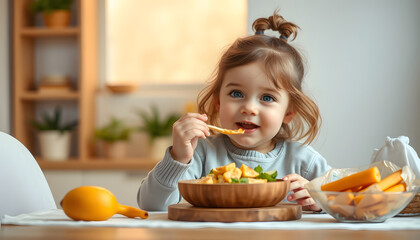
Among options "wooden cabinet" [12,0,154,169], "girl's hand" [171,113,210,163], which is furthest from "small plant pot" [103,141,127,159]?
"girl's hand" [171,113,210,163]

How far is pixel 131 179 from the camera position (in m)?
3.78

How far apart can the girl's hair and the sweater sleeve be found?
13.6 inches

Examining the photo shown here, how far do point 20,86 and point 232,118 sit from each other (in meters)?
2.94

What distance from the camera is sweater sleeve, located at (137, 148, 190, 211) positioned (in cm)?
144

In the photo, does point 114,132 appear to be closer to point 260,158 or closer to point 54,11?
point 54,11

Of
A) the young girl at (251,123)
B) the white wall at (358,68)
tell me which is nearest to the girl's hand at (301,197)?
the young girl at (251,123)

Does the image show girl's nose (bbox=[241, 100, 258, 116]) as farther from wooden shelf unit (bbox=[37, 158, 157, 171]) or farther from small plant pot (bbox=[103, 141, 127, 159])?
small plant pot (bbox=[103, 141, 127, 159])

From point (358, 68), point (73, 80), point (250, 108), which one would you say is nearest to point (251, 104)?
point (250, 108)

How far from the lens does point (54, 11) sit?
4.08 meters

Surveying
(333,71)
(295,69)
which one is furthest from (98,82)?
(295,69)

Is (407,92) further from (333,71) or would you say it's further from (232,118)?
(232,118)

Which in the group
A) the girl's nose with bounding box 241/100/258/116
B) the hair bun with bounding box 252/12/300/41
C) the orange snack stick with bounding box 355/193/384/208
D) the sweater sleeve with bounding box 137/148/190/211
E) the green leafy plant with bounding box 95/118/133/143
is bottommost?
the green leafy plant with bounding box 95/118/133/143

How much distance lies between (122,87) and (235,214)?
10.1ft

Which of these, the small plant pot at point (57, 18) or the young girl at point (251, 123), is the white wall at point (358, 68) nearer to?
the young girl at point (251, 123)
